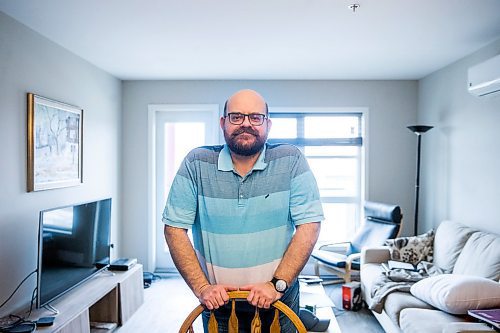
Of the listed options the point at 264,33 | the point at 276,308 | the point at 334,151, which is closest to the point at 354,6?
the point at 264,33

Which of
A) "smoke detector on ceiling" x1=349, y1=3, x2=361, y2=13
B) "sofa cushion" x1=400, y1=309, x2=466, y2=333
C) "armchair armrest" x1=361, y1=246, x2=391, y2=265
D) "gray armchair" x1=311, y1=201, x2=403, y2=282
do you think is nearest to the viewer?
"sofa cushion" x1=400, y1=309, x2=466, y2=333

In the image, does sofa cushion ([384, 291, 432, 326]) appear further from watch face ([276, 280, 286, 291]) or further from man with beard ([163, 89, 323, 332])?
watch face ([276, 280, 286, 291])

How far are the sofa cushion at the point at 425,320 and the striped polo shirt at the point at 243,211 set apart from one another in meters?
1.54

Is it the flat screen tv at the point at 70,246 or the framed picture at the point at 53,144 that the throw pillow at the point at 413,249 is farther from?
the framed picture at the point at 53,144

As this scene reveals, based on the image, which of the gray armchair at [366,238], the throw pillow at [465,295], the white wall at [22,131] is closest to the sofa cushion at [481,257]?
the throw pillow at [465,295]

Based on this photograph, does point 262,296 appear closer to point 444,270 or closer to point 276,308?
point 276,308

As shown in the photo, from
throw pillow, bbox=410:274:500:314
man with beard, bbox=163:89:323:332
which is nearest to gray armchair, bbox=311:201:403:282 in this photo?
throw pillow, bbox=410:274:500:314

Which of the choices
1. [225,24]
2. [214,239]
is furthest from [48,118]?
[214,239]

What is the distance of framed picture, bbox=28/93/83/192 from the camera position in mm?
3215

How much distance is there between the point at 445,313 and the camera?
8.80ft

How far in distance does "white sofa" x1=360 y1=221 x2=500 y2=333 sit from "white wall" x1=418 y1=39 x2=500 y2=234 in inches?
11.4

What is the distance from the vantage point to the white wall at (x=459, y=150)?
3.59m

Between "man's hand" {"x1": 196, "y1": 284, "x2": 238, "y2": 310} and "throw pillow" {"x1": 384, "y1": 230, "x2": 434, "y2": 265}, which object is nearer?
"man's hand" {"x1": 196, "y1": 284, "x2": 238, "y2": 310}

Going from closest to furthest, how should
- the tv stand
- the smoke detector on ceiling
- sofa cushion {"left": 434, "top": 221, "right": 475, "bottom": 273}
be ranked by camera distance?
1. the smoke detector on ceiling
2. the tv stand
3. sofa cushion {"left": 434, "top": 221, "right": 475, "bottom": 273}
